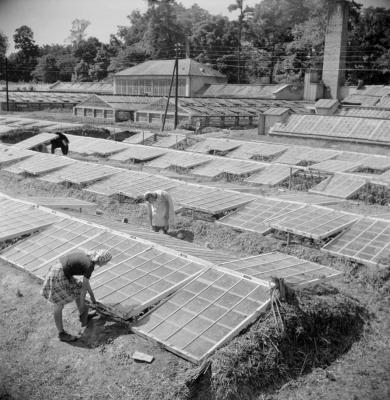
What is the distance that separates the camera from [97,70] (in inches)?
3757

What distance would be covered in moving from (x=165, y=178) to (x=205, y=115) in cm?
2745

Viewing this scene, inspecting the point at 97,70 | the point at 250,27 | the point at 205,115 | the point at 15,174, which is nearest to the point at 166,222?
the point at 15,174

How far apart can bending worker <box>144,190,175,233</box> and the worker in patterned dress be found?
4635 mm

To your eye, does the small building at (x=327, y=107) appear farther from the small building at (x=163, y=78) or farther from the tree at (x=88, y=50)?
the tree at (x=88, y=50)

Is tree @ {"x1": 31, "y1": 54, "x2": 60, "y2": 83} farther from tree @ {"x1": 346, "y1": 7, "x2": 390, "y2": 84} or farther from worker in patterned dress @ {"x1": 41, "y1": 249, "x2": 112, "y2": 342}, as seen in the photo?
worker in patterned dress @ {"x1": 41, "y1": 249, "x2": 112, "y2": 342}

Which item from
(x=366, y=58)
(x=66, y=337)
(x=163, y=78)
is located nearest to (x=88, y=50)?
(x=163, y=78)

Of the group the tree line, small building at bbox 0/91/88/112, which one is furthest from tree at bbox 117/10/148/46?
small building at bbox 0/91/88/112

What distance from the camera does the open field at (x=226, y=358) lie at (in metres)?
7.03

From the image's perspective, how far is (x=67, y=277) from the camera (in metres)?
8.27

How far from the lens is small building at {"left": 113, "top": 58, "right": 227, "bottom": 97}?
68.1 meters

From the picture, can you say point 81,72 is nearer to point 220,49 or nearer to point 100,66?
point 100,66

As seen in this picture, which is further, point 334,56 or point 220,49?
point 220,49

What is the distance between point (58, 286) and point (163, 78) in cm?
6407

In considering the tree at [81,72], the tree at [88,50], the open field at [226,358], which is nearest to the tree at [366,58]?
the open field at [226,358]
